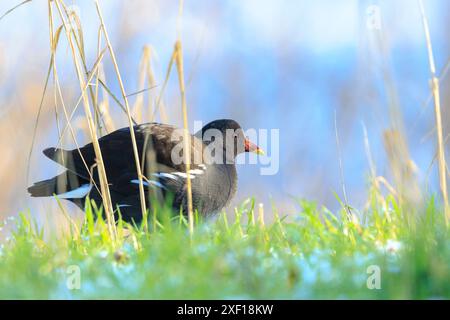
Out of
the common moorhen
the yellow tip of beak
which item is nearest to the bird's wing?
the common moorhen

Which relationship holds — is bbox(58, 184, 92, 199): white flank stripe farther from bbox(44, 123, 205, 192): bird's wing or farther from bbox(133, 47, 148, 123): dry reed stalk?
bbox(133, 47, 148, 123): dry reed stalk

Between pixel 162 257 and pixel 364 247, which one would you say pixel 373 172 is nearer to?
pixel 364 247

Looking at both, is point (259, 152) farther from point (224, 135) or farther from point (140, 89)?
point (140, 89)

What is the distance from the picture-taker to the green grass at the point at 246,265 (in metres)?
2.02

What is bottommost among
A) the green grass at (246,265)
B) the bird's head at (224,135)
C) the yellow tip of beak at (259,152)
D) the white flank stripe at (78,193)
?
the green grass at (246,265)

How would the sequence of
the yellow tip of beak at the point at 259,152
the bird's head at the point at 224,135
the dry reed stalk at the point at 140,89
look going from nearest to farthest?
the dry reed stalk at the point at 140,89 < the bird's head at the point at 224,135 < the yellow tip of beak at the point at 259,152

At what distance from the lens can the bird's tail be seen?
14.0ft

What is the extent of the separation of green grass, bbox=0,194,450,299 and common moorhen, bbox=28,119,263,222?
119 cm

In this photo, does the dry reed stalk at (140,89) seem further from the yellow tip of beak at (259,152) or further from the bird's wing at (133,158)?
the yellow tip of beak at (259,152)

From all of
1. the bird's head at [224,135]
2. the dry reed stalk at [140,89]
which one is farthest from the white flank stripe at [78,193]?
the bird's head at [224,135]

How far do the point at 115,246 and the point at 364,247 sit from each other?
100 centimetres

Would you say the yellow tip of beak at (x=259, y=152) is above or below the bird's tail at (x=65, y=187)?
above

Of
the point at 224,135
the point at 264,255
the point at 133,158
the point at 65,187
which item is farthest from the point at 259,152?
the point at 264,255

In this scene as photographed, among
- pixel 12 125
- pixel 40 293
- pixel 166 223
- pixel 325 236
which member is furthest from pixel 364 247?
pixel 12 125
